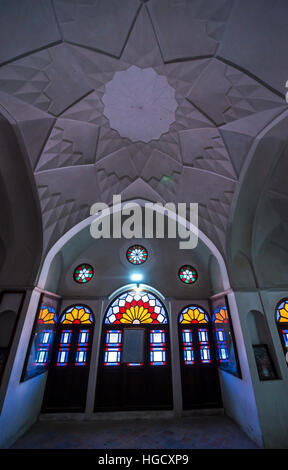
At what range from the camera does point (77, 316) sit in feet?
21.3

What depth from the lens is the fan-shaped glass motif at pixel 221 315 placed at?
553cm

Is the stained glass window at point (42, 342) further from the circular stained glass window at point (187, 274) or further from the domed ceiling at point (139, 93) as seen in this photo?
the circular stained glass window at point (187, 274)

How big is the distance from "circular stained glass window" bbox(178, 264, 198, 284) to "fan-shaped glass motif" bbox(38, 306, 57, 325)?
4534mm

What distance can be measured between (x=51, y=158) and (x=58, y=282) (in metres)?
4.26

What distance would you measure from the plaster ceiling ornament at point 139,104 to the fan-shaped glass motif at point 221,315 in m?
5.34

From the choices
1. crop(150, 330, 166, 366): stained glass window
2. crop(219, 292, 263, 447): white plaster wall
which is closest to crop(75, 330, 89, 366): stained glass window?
crop(150, 330, 166, 366): stained glass window

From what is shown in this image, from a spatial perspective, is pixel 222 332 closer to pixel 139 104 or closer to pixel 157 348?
pixel 157 348

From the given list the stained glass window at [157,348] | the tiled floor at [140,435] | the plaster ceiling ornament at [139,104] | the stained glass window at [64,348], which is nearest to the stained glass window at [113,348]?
the stained glass window at [157,348]

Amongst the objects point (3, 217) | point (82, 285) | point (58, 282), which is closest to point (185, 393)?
point (82, 285)

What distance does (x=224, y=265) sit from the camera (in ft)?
18.2

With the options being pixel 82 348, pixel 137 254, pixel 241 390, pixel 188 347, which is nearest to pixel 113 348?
pixel 82 348

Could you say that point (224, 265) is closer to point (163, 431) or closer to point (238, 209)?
point (238, 209)

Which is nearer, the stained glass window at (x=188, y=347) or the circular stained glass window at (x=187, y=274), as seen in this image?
the stained glass window at (x=188, y=347)

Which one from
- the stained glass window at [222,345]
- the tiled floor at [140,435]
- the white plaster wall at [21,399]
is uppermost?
the stained glass window at [222,345]
